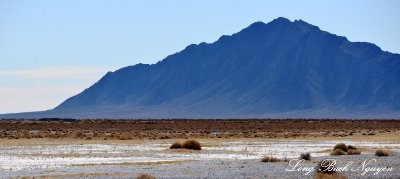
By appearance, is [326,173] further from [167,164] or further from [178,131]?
[178,131]

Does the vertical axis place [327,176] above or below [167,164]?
below

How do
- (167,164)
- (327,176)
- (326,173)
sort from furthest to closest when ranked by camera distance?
(167,164)
(326,173)
(327,176)

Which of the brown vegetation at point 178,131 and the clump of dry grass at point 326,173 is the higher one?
the brown vegetation at point 178,131

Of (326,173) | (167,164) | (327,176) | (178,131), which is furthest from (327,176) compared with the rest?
(178,131)

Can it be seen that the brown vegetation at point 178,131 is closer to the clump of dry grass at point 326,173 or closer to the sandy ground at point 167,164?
the sandy ground at point 167,164

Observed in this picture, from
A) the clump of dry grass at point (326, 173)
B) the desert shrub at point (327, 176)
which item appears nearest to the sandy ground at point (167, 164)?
the clump of dry grass at point (326, 173)

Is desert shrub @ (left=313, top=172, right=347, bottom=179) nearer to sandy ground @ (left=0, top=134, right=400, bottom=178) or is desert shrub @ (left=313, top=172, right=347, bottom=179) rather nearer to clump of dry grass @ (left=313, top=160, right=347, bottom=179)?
clump of dry grass @ (left=313, top=160, right=347, bottom=179)

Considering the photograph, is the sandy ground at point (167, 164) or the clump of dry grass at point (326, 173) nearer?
the clump of dry grass at point (326, 173)

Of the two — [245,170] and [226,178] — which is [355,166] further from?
[226,178]

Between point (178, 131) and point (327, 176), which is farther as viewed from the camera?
point (178, 131)

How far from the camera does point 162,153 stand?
4209 centimetres

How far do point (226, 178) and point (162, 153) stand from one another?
16113 mm

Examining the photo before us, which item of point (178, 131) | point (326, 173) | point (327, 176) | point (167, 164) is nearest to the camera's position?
point (327, 176)

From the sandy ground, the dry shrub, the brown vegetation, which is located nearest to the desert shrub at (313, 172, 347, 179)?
the dry shrub
